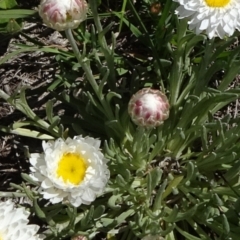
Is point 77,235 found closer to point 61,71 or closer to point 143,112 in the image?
point 143,112

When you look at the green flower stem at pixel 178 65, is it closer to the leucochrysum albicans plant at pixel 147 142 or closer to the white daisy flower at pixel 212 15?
the leucochrysum albicans plant at pixel 147 142

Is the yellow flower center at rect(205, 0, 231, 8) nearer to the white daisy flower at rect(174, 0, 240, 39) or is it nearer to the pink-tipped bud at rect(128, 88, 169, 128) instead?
the white daisy flower at rect(174, 0, 240, 39)

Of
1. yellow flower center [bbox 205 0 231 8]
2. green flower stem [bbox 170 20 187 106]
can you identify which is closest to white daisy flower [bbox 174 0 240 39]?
yellow flower center [bbox 205 0 231 8]

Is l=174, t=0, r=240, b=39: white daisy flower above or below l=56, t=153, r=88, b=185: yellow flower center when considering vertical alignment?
above

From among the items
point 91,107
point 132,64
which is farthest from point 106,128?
point 132,64

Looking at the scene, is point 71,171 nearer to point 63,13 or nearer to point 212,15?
point 63,13

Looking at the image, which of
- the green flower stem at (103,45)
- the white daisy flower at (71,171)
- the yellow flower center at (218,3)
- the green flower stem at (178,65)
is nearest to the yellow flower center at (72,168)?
the white daisy flower at (71,171)
